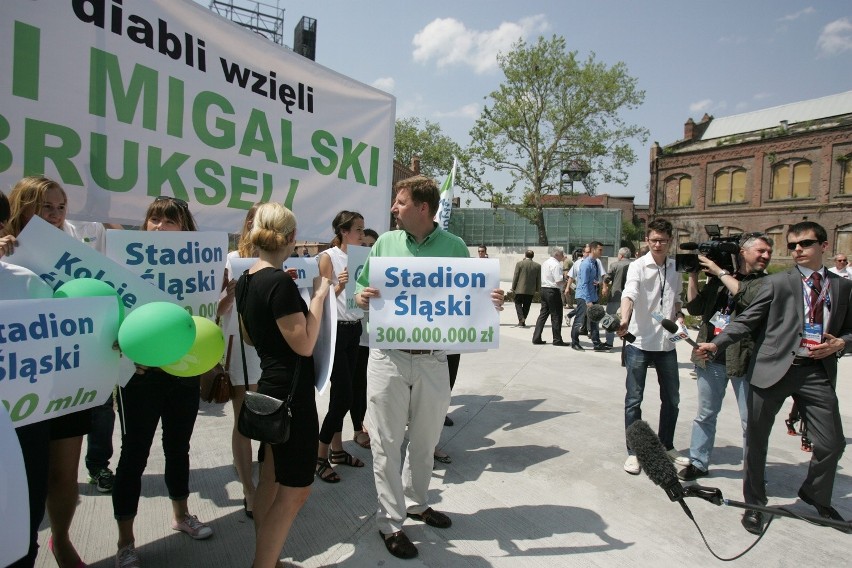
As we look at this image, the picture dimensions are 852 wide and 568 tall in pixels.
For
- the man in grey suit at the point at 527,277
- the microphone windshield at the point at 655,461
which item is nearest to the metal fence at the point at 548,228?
the man in grey suit at the point at 527,277

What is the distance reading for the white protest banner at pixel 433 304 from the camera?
3.05 meters

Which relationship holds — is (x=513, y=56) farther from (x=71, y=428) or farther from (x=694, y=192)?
A: (x=71, y=428)

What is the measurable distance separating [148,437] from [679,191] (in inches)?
1790

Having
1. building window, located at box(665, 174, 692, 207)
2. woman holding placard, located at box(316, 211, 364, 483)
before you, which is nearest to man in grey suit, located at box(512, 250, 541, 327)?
woman holding placard, located at box(316, 211, 364, 483)

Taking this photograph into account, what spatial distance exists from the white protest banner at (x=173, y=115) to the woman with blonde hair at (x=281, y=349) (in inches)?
48.6

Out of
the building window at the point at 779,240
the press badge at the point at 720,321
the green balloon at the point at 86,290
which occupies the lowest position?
the press badge at the point at 720,321

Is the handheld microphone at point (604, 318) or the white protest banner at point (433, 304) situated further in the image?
the handheld microphone at point (604, 318)

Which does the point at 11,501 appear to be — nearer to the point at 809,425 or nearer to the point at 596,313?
the point at 596,313

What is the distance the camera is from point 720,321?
3938mm

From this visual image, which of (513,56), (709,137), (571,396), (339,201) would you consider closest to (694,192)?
(709,137)

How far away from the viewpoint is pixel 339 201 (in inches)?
174

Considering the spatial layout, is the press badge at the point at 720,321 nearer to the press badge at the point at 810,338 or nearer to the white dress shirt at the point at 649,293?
the white dress shirt at the point at 649,293

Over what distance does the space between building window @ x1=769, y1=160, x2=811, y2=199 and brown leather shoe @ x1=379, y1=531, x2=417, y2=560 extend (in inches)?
1631

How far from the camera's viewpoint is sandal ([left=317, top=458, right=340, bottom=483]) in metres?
3.77
